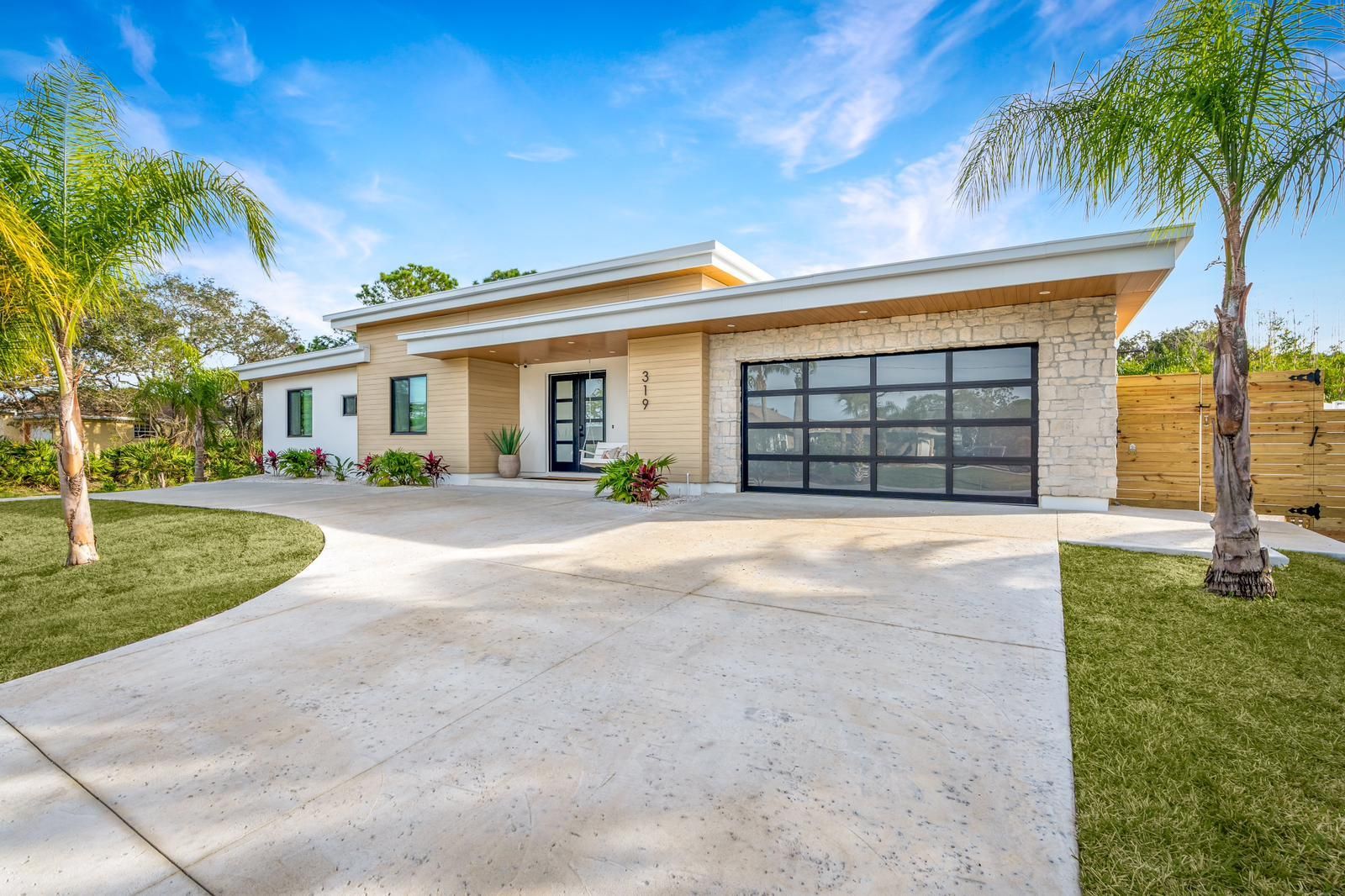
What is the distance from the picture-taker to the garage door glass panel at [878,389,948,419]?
8430 millimetres

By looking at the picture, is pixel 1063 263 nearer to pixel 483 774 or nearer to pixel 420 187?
pixel 483 774

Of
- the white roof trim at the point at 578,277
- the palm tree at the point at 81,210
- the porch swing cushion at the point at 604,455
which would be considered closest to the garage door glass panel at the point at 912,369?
the white roof trim at the point at 578,277

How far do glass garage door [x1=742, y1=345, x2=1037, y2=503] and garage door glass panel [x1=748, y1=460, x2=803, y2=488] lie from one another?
14mm

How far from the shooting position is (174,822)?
67.5 inches

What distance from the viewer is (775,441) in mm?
9711

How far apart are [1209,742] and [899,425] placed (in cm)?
696

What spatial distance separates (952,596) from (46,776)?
4.42 meters

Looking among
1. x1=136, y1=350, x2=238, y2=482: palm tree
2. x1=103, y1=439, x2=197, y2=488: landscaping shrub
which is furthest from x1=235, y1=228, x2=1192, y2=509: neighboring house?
x1=103, y1=439, x2=197, y2=488: landscaping shrub

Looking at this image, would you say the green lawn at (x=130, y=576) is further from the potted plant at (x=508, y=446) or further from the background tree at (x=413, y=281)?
the background tree at (x=413, y=281)

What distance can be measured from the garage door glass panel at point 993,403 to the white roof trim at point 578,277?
393 centimetres

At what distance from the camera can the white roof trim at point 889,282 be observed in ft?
20.6

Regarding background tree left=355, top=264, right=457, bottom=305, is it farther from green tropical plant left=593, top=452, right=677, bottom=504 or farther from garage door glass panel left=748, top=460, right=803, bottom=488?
garage door glass panel left=748, top=460, right=803, bottom=488

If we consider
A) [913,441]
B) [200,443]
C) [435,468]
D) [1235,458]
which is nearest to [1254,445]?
[913,441]

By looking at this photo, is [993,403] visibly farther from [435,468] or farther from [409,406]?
[409,406]
